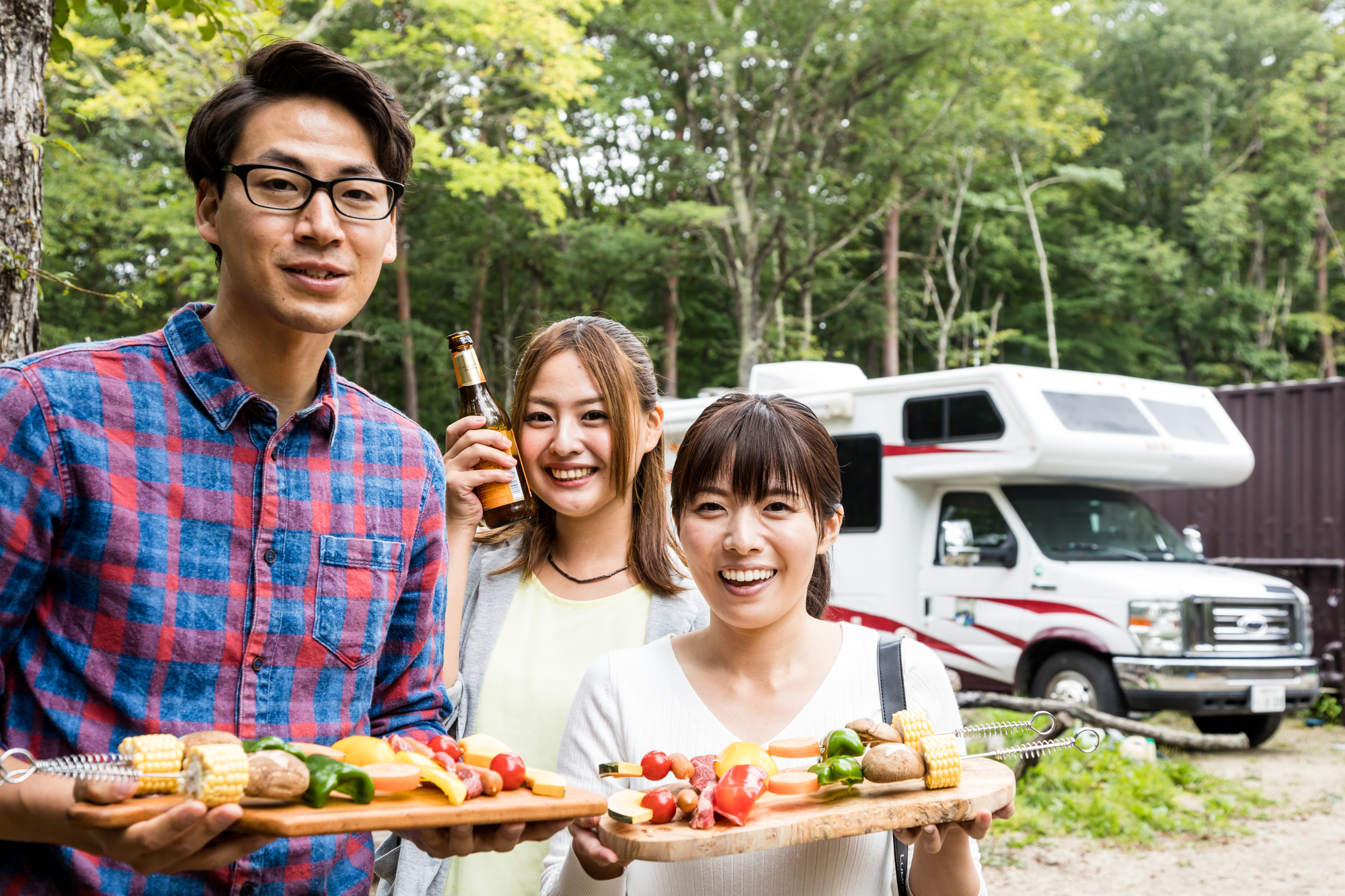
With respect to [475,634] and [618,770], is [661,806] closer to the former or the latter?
[618,770]

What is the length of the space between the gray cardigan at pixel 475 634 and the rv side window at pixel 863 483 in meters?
7.72

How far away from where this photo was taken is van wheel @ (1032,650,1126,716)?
919 cm

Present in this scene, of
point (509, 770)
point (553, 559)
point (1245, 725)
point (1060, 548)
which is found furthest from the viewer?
point (1245, 725)

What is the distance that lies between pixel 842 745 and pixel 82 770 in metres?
1.18

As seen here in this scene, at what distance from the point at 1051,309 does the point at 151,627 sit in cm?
2953

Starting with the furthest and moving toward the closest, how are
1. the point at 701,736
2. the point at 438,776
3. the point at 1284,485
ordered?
1. the point at 1284,485
2. the point at 701,736
3. the point at 438,776

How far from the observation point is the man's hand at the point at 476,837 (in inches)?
65.5

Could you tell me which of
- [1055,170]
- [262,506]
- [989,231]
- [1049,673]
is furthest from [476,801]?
[1055,170]

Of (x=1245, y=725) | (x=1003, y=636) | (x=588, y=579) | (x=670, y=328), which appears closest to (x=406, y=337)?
(x=670, y=328)

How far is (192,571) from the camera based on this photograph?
1.87 m

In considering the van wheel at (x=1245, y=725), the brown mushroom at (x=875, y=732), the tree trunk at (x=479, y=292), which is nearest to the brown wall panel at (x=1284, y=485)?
the van wheel at (x=1245, y=725)

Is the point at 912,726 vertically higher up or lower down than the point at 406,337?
lower down

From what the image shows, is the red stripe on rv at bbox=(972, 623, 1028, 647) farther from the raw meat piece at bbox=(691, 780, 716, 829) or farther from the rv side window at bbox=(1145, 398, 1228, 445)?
the raw meat piece at bbox=(691, 780, 716, 829)

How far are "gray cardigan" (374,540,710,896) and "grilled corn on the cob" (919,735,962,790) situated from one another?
90cm
